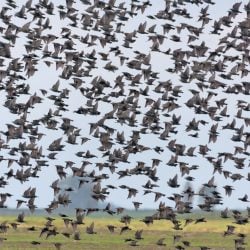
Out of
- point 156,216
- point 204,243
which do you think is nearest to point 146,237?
point 204,243

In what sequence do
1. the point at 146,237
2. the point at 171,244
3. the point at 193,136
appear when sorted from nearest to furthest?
the point at 193,136 < the point at 171,244 < the point at 146,237

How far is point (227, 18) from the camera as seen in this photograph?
185ft

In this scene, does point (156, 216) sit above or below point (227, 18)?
below

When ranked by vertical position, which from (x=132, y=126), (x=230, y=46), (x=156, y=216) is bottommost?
(x=156, y=216)

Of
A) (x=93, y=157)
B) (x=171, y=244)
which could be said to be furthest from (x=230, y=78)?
(x=171, y=244)

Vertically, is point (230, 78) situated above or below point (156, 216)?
above

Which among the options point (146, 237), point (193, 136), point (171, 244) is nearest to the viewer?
point (193, 136)

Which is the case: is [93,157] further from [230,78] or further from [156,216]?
[230,78]

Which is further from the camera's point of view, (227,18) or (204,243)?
(204,243)

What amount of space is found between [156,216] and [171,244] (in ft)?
51.1

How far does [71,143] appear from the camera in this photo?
55000mm

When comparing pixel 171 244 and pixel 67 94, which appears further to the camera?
pixel 171 244

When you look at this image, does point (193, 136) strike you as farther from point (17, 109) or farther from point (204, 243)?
point (204, 243)

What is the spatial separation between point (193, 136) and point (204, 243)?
823 inches
